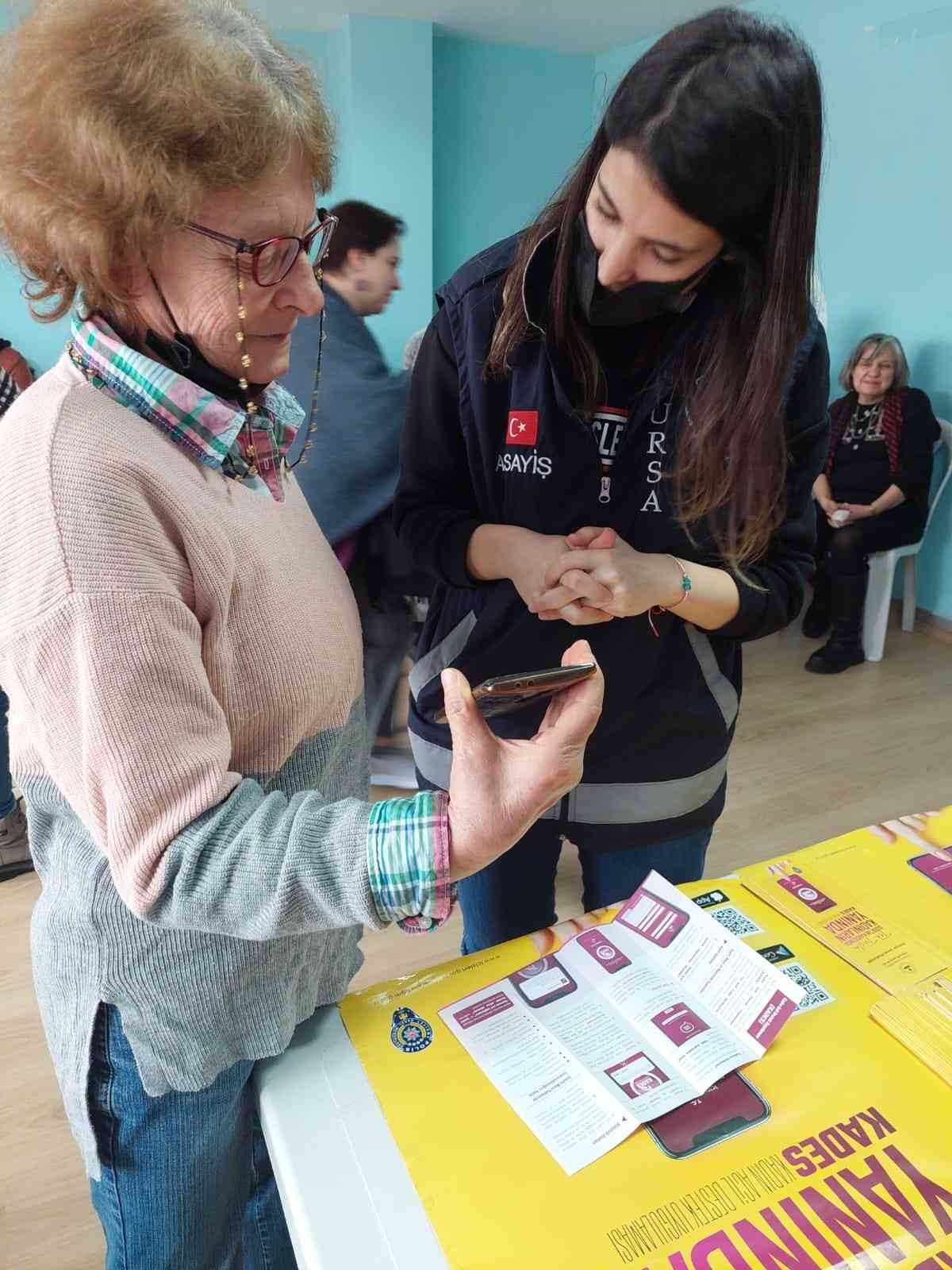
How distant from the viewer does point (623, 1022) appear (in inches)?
34.9

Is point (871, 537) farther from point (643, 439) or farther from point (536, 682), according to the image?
point (536, 682)

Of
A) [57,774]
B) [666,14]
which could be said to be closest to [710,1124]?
[57,774]

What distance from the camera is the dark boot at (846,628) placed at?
3918mm

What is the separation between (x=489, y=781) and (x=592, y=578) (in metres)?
0.43

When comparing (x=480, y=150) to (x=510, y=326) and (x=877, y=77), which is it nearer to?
(x=877, y=77)

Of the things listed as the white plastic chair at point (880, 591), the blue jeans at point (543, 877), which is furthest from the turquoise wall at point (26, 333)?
the blue jeans at point (543, 877)

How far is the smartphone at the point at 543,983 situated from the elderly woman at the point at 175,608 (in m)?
0.27

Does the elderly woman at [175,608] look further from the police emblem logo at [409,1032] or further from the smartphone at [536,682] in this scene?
the police emblem logo at [409,1032]

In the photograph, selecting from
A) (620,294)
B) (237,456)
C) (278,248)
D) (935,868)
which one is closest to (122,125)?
(278,248)

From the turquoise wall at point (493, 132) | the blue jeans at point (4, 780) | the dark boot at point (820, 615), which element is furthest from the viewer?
the turquoise wall at point (493, 132)

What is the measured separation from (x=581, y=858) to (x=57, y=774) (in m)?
0.79

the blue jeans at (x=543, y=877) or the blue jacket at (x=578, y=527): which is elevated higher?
the blue jacket at (x=578, y=527)

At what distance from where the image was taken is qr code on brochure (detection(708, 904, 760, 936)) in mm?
1011

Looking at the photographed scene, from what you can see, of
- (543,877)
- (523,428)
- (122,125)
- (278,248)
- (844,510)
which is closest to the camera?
(122,125)
